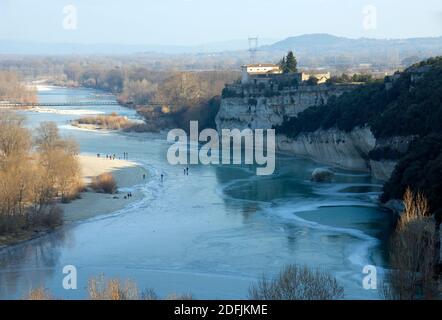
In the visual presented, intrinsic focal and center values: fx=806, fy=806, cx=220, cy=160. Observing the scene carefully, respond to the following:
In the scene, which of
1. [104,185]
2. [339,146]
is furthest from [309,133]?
[104,185]

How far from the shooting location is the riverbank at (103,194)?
70.6 ft

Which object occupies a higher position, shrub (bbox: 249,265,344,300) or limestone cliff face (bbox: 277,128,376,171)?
shrub (bbox: 249,265,344,300)

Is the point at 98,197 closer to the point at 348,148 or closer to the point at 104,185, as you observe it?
the point at 104,185

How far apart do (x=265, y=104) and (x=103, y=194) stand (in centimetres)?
1601

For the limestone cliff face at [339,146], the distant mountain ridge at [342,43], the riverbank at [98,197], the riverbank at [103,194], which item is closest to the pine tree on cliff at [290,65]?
the limestone cliff face at [339,146]

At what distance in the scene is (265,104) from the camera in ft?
127

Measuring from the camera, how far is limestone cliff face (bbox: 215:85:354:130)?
36.7m

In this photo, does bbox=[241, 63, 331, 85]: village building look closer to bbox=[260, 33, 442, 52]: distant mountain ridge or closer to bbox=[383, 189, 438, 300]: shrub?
bbox=[383, 189, 438, 300]: shrub

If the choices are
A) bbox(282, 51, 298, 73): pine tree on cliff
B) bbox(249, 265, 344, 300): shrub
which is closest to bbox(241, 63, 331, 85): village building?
bbox(282, 51, 298, 73): pine tree on cliff

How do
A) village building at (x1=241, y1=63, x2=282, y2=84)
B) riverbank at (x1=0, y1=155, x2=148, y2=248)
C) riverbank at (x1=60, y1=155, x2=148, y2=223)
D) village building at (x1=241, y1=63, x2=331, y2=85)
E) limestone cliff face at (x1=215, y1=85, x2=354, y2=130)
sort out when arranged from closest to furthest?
1. riverbank at (x1=0, y1=155, x2=148, y2=248)
2. riverbank at (x1=60, y1=155, x2=148, y2=223)
3. limestone cliff face at (x1=215, y1=85, x2=354, y2=130)
4. village building at (x1=241, y1=63, x2=331, y2=85)
5. village building at (x1=241, y1=63, x2=282, y2=84)

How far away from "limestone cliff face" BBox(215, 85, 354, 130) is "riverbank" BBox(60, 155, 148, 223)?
354 inches

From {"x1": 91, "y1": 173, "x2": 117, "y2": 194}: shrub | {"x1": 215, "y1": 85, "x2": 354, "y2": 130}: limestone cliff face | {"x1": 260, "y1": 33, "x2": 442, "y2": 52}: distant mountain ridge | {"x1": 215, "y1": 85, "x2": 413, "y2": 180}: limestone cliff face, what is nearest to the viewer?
{"x1": 91, "y1": 173, "x2": 117, "y2": 194}: shrub

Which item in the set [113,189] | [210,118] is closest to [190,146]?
[210,118]

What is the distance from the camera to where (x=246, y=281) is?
1417 centimetres
